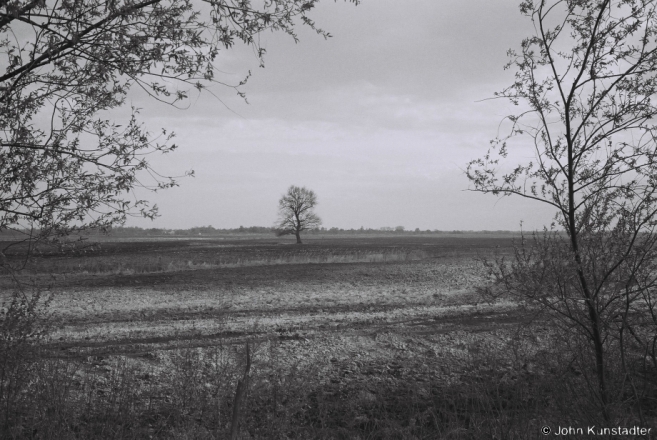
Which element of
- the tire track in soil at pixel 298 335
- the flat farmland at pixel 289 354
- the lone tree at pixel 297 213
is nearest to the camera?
the flat farmland at pixel 289 354

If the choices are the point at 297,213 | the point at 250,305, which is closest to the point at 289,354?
the point at 250,305

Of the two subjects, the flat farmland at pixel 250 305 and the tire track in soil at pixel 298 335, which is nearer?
the tire track in soil at pixel 298 335

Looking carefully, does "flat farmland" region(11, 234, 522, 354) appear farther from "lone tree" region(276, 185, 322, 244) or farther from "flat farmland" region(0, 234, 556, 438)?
"lone tree" region(276, 185, 322, 244)

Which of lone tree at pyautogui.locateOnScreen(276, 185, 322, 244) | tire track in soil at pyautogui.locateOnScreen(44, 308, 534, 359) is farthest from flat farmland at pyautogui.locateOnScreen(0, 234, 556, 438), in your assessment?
lone tree at pyautogui.locateOnScreen(276, 185, 322, 244)

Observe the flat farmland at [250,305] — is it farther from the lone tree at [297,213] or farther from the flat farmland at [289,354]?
Answer: the lone tree at [297,213]

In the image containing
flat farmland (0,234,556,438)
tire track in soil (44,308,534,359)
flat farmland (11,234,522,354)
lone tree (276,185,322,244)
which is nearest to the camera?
flat farmland (0,234,556,438)

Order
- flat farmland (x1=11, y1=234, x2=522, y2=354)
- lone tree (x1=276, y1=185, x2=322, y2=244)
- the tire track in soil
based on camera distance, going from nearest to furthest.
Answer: the tire track in soil → flat farmland (x1=11, y1=234, x2=522, y2=354) → lone tree (x1=276, y1=185, x2=322, y2=244)

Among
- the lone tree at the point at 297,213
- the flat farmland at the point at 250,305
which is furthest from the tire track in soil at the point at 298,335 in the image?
the lone tree at the point at 297,213

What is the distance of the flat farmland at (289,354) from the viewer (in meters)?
6.04

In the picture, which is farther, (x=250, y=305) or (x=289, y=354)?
(x=250, y=305)

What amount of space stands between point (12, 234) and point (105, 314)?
1044 cm

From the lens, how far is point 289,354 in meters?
9.70

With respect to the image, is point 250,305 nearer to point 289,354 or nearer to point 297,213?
point 289,354

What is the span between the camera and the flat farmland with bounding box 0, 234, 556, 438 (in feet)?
19.8
